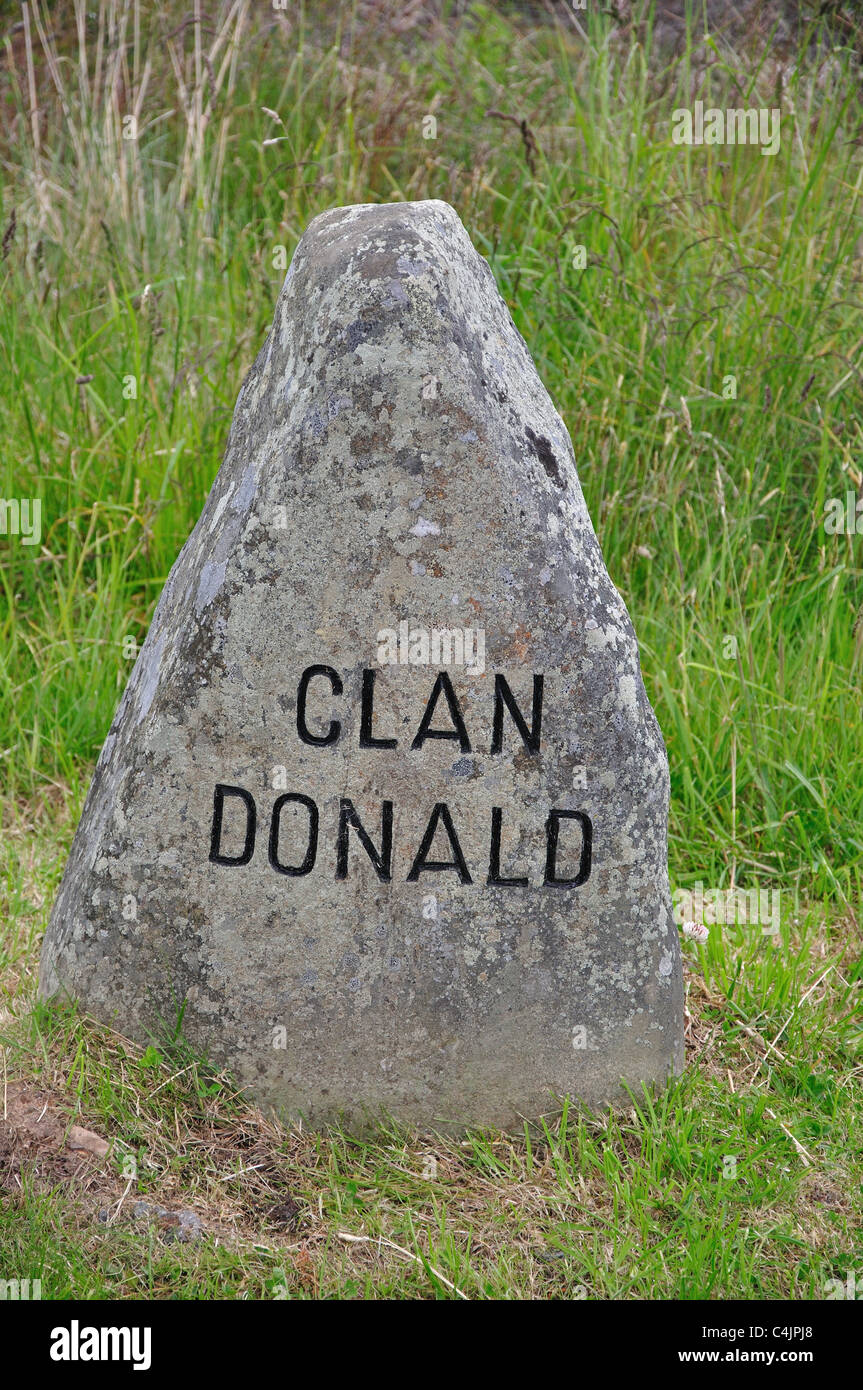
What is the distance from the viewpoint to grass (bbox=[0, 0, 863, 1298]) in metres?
2.00

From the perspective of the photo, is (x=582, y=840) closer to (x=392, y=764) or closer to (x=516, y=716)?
(x=516, y=716)

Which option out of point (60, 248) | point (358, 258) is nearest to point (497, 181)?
point (60, 248)

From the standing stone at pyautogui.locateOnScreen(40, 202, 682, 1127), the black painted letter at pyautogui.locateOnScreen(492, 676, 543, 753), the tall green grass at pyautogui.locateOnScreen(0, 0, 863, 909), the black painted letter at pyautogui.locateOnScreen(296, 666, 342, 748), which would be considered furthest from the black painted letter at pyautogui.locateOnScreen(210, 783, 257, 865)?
the tall green grass at pyautogui.locateOnScreen(0, 0, 863, 909)

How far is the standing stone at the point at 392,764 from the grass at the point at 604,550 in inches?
5.6

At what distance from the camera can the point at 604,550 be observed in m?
3.45

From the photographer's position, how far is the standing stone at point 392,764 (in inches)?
80.1

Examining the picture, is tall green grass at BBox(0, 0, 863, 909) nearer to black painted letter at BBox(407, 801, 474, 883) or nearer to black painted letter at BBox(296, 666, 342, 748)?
black painted letter at BBox(407, 801, 474, 883)

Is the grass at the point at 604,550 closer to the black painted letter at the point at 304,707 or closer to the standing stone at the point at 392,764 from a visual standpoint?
the standing stone at the point at 392,764

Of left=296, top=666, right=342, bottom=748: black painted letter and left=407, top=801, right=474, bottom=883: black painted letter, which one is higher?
left=296, top=666, right=342, bottom=748: black painted letter

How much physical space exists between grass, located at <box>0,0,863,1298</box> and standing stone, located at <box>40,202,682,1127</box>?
14 centimetres

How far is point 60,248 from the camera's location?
13.5ft

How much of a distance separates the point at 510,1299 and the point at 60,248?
137 inches

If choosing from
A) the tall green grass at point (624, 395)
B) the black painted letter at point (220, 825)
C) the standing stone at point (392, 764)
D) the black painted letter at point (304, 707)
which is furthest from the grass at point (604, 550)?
the black painted letter at point (304, 707)

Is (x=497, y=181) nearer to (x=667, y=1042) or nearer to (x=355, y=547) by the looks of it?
(x=355, y=547)
